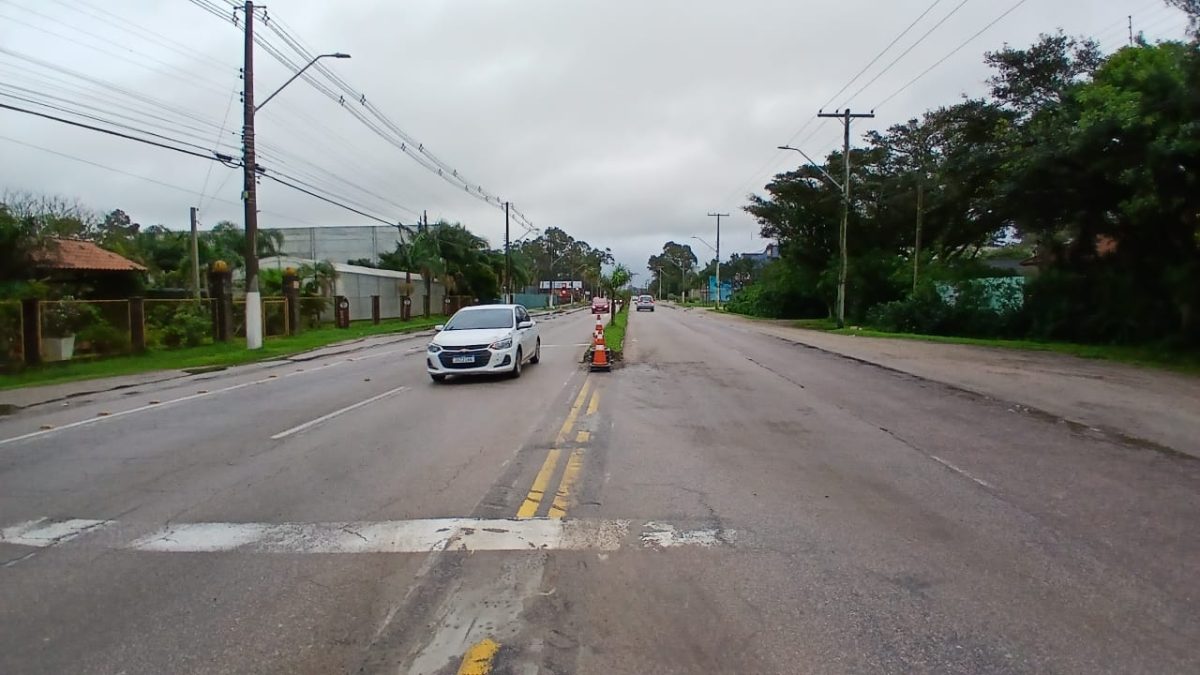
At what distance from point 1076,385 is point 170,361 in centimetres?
2098

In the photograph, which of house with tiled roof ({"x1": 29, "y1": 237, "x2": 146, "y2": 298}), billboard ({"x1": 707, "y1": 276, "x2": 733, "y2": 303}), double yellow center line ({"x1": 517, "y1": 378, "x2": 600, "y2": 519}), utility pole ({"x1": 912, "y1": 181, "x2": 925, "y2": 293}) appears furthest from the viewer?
billboard ({"x1": 707, "y1": 276, "x2": 733, "y2": 303})

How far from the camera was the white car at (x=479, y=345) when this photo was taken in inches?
599

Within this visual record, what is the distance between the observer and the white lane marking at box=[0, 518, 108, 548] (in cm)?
571

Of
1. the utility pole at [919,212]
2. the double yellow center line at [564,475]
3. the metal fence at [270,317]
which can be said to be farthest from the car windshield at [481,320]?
the utility pole at [919,212]

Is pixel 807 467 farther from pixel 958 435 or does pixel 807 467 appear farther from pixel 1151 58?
pixel 1151 58

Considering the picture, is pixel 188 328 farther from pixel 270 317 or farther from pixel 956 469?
pixel 956 469

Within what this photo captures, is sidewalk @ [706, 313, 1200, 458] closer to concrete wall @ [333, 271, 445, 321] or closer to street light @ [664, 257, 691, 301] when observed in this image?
concrete wall @ [333, 271, 445, 321]

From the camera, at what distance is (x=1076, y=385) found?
15031mm

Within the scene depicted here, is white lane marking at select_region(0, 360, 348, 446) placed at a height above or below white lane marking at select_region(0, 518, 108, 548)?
below

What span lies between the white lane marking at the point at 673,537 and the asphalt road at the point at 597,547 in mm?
29

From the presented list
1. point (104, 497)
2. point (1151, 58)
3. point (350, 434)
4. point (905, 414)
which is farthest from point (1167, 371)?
point (104, 497)

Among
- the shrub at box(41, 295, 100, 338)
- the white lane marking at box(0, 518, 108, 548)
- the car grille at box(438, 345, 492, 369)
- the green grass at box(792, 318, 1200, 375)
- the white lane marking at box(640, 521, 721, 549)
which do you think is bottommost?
the white lane marking at box(0, 518, 108, 548)

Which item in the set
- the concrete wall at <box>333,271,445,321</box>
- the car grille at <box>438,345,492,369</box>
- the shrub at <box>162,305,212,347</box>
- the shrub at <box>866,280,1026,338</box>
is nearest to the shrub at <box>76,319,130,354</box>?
the shrub at <box>162,305,212,347</box>

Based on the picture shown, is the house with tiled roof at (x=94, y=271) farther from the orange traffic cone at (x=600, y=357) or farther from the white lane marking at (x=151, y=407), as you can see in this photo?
the orange traffic cone at (x=600, y=357)
